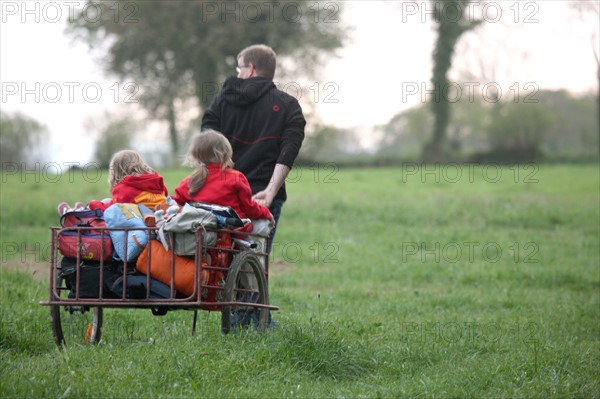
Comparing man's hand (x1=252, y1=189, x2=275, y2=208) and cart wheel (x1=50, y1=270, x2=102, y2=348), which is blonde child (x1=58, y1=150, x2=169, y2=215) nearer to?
cart wheel (x1=50, y1=270, x2=102, y2=348)

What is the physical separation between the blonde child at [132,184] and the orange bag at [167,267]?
524 millimetres

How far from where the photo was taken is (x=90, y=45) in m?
42.6

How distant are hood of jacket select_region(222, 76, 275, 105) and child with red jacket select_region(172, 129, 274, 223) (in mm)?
852

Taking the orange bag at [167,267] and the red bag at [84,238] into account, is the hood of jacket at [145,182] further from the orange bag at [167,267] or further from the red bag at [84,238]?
the orange bag at [167,267]

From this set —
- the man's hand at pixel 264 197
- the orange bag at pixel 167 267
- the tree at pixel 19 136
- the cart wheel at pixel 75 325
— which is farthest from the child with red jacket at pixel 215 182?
the tree at pixel 19 136

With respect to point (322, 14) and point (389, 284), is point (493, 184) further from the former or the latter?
point (322, 14)

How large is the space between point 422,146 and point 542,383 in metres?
38.9

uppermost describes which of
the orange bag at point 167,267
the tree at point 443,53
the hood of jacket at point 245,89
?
the tree at point 443,53

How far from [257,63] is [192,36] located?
34.2 metres

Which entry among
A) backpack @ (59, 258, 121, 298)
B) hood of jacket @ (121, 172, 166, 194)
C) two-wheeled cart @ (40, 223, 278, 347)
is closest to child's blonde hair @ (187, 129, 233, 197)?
hood of jacket @ (121, 172, 166, 194)

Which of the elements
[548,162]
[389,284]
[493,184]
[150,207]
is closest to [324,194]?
[493,184]

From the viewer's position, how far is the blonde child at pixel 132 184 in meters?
6.43

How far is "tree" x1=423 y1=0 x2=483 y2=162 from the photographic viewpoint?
41.2 meters

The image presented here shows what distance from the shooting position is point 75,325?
7.74m
